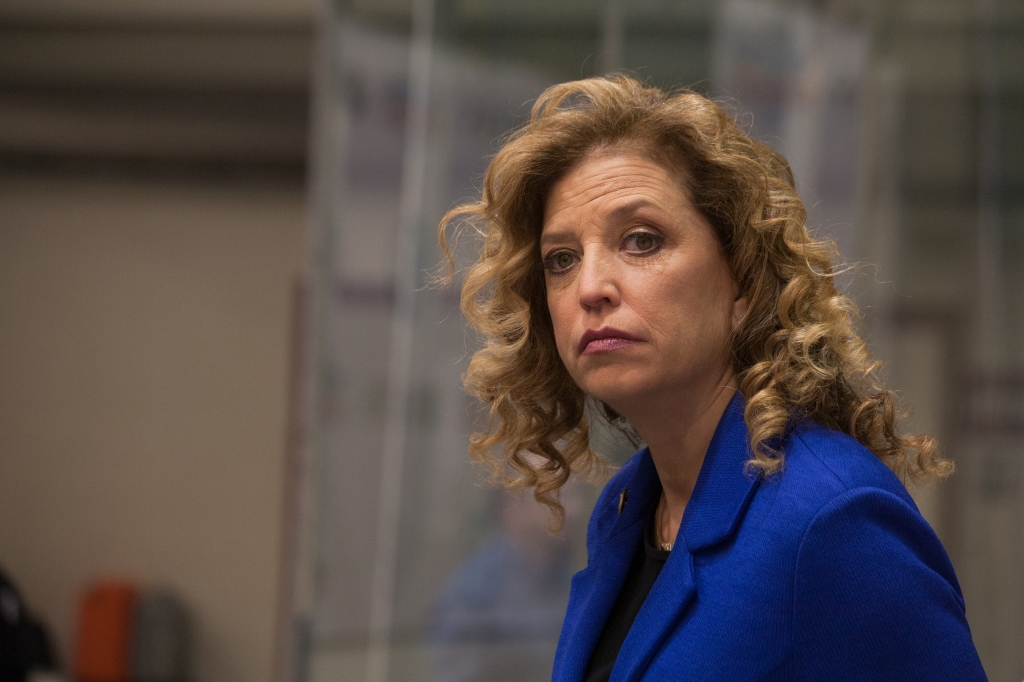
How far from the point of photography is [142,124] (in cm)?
576

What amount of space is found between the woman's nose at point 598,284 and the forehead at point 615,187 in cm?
7

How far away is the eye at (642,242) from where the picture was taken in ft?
4.12

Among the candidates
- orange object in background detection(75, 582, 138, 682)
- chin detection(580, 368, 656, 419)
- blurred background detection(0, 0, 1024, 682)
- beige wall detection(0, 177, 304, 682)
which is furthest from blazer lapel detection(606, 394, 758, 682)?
orange object in background detection(75, 582, 138, 682)

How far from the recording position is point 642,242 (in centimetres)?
126

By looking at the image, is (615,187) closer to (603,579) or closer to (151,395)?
(603,579)

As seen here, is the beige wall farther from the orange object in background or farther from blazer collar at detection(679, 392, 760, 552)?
blazer collar at detection(679, 392, 760, 552)

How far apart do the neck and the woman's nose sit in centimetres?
14

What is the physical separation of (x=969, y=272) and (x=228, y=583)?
4463mm

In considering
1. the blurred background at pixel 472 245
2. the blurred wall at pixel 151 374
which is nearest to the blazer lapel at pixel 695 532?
the blurred background at pixel 472 245

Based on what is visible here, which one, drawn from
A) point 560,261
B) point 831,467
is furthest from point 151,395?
point 831,467

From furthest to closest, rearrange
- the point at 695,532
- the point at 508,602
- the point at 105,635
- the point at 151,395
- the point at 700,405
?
the point at 151,395, the point at 105,635, the point at 508,602, the point at 700,405, the point at 695,532

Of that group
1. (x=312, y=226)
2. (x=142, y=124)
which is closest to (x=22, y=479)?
(x=142, y=124)

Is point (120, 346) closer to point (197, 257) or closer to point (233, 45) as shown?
point (197, 257)

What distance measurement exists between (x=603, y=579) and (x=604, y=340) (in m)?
0.33
